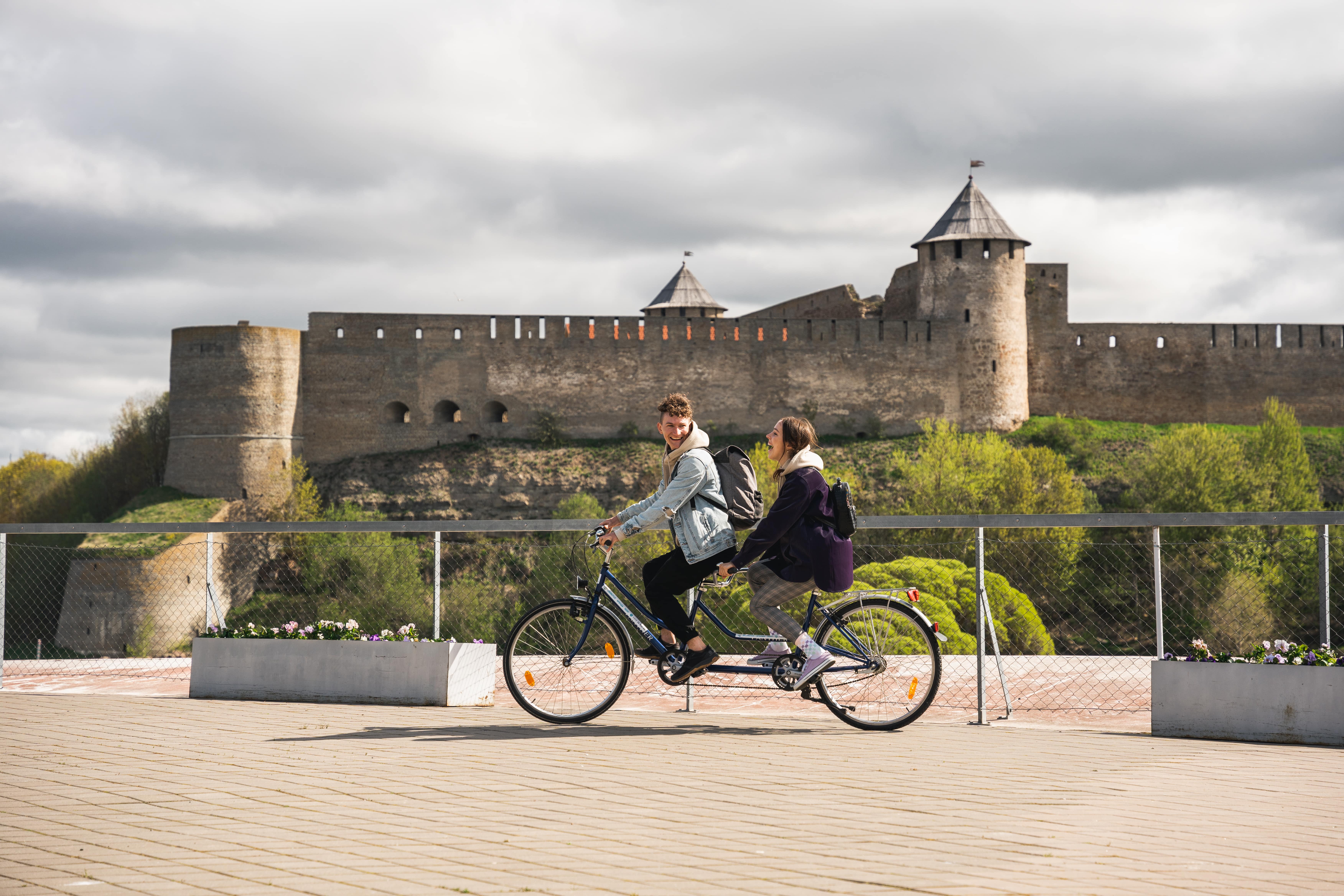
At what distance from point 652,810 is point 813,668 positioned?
4.85ft

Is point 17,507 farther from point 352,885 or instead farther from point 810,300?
point 352,885

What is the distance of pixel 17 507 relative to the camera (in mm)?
43688

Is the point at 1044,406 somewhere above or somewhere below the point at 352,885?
above

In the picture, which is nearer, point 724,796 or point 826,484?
point 724,796

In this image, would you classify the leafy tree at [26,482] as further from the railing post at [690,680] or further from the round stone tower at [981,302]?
the railing post at [690,680]

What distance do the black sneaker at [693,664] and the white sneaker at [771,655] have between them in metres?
0.20

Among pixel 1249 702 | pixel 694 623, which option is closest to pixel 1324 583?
pixel 1249 702

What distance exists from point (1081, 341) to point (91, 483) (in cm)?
3463

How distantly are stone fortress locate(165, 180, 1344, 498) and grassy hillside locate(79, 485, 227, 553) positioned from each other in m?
0.49

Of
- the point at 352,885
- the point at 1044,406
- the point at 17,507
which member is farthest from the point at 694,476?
the point at 17,507

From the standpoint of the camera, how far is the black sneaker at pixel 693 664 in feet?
16.7

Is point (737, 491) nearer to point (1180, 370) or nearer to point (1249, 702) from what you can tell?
point (1249, 702)

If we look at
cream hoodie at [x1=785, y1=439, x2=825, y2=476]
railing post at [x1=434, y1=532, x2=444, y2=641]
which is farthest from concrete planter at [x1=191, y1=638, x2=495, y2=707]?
cream hoodie at [x1=785, y1=439, x2=825, y2=476]

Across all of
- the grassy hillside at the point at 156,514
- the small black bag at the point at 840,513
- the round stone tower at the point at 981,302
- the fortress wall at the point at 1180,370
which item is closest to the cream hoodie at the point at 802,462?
the small black bag at the point at 840,513
